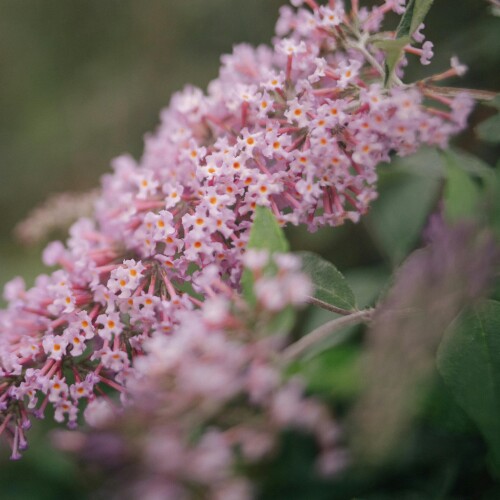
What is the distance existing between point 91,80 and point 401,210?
63.0 inches

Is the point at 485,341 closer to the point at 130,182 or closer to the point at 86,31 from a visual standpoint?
the point at 130,182

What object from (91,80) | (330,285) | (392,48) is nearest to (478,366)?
(330,285)

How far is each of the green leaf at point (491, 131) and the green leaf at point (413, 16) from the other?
0.58 ft

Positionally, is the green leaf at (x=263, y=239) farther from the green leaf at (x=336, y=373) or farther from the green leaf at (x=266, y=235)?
the green leaf at (x=336, y=373)

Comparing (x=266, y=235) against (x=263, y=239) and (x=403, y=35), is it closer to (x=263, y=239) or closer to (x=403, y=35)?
(x=263, y=239)

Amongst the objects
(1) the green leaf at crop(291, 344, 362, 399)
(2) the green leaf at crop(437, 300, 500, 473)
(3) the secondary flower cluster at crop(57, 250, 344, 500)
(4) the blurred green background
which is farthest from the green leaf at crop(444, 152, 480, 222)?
(4) the blurred green background

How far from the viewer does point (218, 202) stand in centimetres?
81

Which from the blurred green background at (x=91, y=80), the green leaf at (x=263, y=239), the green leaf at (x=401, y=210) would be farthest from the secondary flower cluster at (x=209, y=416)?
the blurred green background at (x=91, y=80)

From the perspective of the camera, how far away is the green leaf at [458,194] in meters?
0.86

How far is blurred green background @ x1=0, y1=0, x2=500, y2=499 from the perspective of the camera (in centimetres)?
199

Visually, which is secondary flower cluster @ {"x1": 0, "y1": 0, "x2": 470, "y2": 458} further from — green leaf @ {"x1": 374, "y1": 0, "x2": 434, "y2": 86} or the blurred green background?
the blurred green background

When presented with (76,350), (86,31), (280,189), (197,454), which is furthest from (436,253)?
(86,31)

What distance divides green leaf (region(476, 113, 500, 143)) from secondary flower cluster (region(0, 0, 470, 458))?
0.18 feet

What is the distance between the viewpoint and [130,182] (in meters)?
1.06
